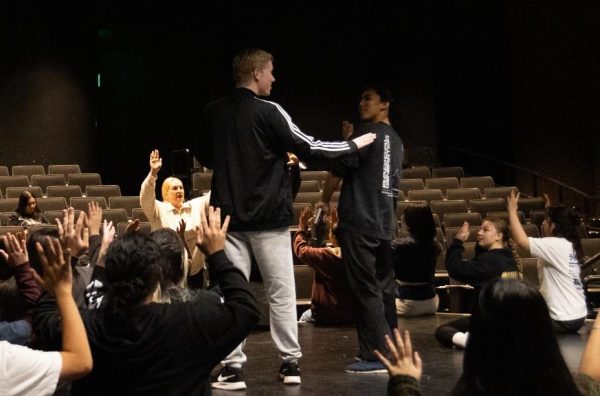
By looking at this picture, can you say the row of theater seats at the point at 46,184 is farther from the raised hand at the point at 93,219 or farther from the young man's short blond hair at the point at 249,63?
the raised hand at the point at 93,219

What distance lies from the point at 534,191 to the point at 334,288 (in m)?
6.28

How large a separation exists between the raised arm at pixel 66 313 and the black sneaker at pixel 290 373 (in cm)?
191

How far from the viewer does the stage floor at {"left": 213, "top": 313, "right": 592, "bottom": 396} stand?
401 centimetres

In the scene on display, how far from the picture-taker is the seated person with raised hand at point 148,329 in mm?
2395

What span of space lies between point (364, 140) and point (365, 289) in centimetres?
68

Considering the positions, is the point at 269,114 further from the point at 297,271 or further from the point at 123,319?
the point at 297,271

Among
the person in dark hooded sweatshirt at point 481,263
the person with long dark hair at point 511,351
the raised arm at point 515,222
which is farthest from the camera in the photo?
the person in dark hooded sweatshirt at point 481,263

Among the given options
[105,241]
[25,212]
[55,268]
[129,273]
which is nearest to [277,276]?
[105,241]

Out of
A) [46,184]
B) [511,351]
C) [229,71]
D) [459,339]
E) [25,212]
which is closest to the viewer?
[511,351]

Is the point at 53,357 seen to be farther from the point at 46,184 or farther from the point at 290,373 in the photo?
the point at 46,184

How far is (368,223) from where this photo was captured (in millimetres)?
4520

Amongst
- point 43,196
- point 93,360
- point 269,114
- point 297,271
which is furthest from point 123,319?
point 43,196

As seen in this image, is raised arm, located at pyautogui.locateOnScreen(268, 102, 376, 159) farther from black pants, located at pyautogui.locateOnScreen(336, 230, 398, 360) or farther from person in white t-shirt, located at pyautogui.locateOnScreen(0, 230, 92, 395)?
Answer: person in white t-shirt, located at pyautogui.locateOnScreen(0, 230, 92, 395)

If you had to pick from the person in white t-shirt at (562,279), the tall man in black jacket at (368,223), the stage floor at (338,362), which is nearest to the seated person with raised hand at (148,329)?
the stage floor at (338,362)
